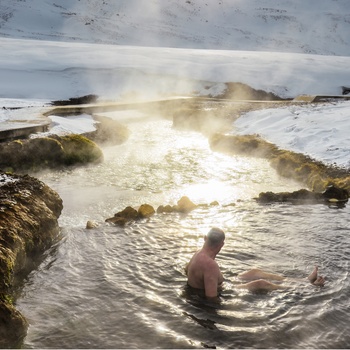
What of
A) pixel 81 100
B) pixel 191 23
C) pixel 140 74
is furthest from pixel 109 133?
pixel 191 23

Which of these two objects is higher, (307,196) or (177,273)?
(307,196)

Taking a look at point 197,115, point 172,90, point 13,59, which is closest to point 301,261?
point 197,115

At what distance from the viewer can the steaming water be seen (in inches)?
224

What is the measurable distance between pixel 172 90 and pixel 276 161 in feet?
84.0

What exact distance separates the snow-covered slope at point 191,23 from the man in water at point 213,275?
283 feet

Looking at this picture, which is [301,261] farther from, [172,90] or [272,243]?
[172,90]

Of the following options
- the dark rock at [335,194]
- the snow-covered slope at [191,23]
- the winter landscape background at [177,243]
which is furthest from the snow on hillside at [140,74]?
the snow-covered slope at [191,23]

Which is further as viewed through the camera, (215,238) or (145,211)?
(145,211)

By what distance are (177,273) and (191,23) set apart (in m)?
113

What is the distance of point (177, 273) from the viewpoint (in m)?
7.35

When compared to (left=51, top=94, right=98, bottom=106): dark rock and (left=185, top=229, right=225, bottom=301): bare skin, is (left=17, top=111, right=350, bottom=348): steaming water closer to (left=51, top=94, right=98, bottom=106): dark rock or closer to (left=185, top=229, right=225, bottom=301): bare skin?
(left=185, top=229, right=225, bottom=301): bare skin

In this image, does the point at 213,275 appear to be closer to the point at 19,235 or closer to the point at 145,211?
the point at 19,235

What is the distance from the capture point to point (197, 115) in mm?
26016

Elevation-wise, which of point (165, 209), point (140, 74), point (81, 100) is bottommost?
point (165, 209)
